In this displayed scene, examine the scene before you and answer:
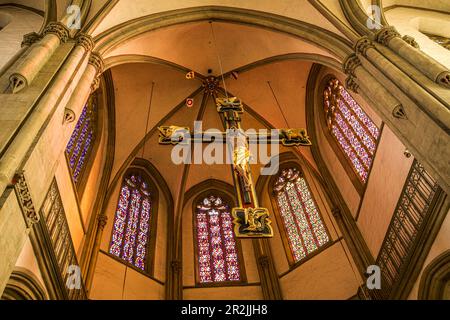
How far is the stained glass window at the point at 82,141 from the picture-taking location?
1085 cm

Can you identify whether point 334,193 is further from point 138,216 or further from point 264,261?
point 138,216

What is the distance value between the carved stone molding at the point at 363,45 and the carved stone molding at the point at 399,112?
183 cm

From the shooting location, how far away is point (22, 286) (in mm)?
6781

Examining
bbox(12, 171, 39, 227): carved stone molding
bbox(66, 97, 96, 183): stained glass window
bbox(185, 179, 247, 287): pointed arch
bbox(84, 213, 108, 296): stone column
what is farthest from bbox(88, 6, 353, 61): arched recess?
bbox(185, 179, 247, 287): pointed arch

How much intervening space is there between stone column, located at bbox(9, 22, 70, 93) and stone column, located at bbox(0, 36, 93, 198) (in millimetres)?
311

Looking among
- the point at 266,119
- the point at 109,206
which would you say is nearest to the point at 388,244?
the point at 266,119

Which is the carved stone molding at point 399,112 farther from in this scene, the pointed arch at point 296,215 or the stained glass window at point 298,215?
the stained glass window at point 298,215

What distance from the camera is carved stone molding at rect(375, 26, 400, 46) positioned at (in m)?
8.28

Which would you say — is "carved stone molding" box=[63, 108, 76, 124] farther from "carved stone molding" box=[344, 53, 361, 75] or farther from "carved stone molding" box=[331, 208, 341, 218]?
"carved stone molding" box=[331, 208, 341, 218]

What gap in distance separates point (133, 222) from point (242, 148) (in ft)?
23.9

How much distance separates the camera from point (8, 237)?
4902mm

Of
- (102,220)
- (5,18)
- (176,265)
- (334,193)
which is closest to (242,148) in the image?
(102,220)

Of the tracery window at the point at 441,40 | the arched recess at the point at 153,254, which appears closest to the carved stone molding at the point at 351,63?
the tracery window at the point at 441,40

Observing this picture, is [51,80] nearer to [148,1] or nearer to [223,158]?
[148,1]
